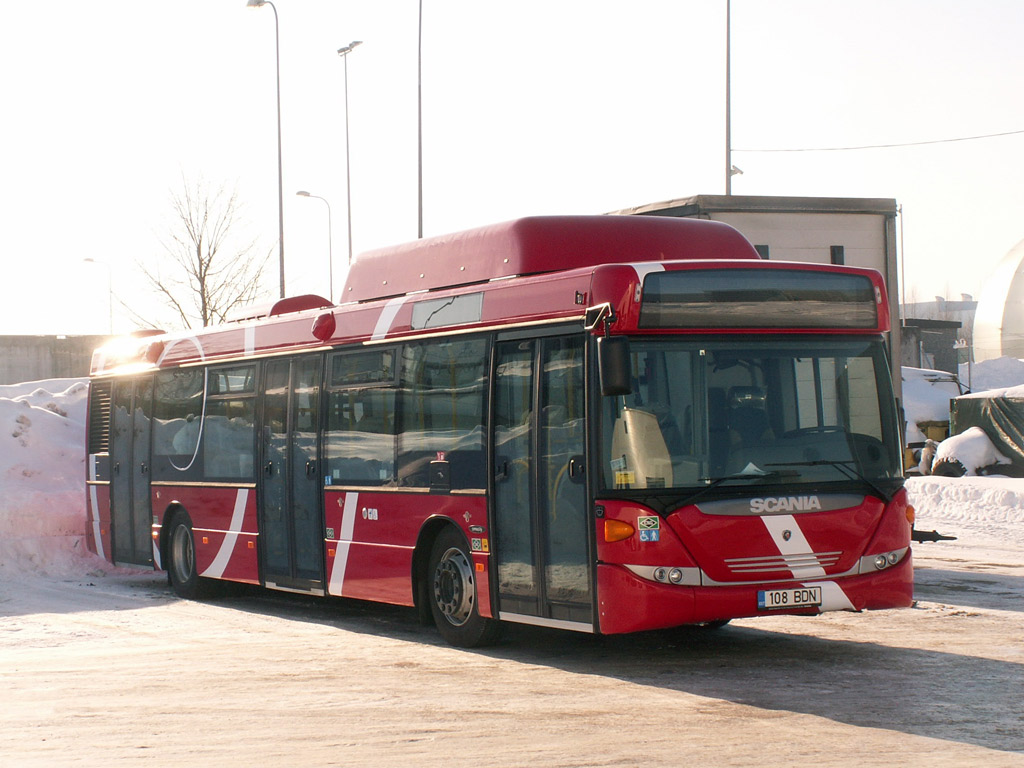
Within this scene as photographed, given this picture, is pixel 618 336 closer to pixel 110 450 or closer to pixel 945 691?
pixel 945 691

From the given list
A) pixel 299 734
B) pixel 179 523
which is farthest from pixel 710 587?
pixel 179 523

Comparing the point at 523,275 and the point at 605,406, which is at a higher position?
the point at 523,275

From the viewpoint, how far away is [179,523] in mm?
17000

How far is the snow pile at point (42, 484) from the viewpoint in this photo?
19.6m

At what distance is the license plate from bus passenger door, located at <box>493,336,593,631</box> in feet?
3.89

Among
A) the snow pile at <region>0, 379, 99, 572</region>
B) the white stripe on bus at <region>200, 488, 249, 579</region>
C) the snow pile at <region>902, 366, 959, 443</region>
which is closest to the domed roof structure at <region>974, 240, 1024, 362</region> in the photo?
the snow pile at <region>902, 366, 959, 443</region>

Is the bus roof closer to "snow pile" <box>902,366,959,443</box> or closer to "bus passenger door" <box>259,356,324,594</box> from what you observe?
"bus passenger door" <box>259,356,324,594</box>

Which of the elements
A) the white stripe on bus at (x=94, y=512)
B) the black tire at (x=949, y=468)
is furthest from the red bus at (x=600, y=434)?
the black tire at (x=949, y=468)

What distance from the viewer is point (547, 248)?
11477 mm

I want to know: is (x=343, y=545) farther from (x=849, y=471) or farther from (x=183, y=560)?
(x=849, y=471)

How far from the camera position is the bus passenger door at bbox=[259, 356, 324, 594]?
13.9m

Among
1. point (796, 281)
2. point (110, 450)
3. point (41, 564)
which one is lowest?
point (41, 564)

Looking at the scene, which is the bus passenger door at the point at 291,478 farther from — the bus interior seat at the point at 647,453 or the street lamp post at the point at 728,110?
the street lamp post at the point at 728,110

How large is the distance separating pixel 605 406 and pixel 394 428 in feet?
9.82
